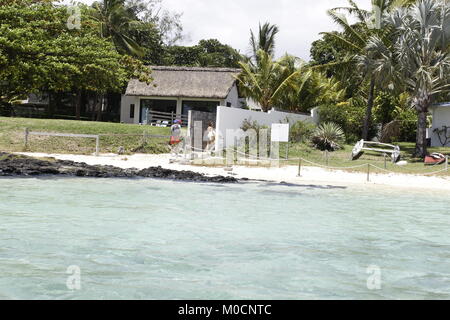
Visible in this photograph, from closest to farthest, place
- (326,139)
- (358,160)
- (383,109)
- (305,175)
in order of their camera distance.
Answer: (305,175)
(358,160)
(326,139)
(383,109)

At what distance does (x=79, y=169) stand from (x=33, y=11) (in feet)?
16.4

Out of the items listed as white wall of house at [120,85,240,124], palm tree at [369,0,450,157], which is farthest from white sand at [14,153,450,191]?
white wall of house at [120,85,240,124]

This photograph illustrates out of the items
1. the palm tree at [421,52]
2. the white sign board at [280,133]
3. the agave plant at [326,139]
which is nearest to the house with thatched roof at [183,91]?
the agave plant at [326,139]

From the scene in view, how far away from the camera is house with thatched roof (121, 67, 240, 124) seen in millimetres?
36125

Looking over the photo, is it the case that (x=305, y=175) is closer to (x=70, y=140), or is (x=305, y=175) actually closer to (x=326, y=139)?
(x=326, y=139)

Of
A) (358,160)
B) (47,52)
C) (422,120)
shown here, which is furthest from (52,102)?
(422,120)

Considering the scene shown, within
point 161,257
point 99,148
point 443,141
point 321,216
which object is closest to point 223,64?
point 443,141

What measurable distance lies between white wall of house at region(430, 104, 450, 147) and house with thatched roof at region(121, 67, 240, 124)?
41.6ft

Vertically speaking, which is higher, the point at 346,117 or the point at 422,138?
the point at 346,117

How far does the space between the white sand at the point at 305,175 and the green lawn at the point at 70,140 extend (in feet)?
8.34

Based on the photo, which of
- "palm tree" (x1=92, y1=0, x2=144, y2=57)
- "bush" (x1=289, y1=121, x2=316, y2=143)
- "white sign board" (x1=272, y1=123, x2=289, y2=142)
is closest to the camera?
"white sign board" (x1=272, y1=123, x2=289, y2=142)

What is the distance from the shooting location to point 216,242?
8953mm

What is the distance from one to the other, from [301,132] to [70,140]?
1118cm

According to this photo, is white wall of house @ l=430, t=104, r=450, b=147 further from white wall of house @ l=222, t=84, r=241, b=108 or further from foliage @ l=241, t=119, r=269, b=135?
white wall of house @ l=222, t=84, r=241, b=108
